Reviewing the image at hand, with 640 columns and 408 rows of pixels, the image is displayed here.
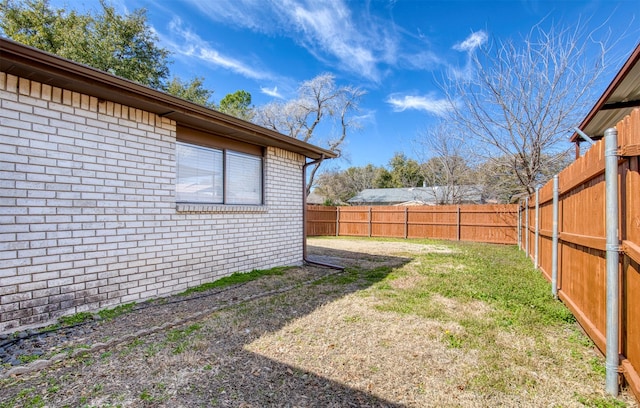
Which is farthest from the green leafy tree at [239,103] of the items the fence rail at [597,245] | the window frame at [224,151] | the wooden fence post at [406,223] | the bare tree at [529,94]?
the fence rail at [597,245]

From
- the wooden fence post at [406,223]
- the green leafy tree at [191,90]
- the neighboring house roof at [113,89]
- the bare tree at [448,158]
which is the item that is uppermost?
the green leafy tree at [191,90]

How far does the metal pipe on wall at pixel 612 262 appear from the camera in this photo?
214 cm

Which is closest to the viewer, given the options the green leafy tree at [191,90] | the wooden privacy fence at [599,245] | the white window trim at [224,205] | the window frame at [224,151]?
the wooden privacy fence at [599,245]

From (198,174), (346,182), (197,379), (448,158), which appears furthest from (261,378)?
(346,182)

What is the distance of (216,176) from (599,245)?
5.19 metres

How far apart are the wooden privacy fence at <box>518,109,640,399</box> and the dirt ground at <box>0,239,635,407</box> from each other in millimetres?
526

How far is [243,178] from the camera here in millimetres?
6117

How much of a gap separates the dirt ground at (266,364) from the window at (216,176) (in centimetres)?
185

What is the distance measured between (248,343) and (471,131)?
1124 cm

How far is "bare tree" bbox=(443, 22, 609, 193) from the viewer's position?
30.8 feet

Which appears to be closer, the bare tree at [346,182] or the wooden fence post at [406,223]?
the wooden fence post at [406,223]

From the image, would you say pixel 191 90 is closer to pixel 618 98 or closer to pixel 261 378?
pixel 618 98

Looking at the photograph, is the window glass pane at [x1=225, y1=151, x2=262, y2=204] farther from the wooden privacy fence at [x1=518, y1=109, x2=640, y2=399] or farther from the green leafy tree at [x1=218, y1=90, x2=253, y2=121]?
the green leafy tree at [x1=218, y1=90, x2=253, y2=121]

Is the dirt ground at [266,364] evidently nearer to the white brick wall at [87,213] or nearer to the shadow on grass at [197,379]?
the shadow on grass at [197,379]
